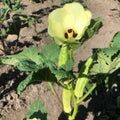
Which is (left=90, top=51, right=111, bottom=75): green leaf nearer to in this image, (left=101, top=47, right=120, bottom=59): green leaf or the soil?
(left=101, top=47, right=120, bottom=59): green leaf

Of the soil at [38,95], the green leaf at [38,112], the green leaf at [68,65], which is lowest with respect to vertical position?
the soil at [38,95]

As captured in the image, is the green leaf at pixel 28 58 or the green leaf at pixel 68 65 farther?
the green leaf at pixel 28 58

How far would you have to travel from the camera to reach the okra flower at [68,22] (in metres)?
1.85

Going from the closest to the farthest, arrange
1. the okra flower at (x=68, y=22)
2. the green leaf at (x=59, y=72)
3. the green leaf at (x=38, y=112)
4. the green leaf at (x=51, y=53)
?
1. the green leaf at (x=59, y=72)
2. the okra flower at (x=68, y=22)
3. the green leaf at (x=51, y=53)
4. the green leaf at (x=38, y=112)

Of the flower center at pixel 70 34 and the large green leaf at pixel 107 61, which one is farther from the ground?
the flower center at pixel 70 34

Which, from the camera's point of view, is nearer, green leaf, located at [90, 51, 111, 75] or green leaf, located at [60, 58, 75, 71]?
green leaf, located at [60, 58, 75, 71]

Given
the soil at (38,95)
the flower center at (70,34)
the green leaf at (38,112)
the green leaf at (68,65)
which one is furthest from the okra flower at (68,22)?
the soil at (38,95)

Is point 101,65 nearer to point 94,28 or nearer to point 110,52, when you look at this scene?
point 110,52

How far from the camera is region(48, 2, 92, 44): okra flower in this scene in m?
1.85

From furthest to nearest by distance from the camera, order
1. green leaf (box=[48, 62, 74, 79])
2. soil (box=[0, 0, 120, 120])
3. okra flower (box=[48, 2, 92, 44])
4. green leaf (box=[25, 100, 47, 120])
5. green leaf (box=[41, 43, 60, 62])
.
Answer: soil (box=[0, 0, 120, 120]), green leaf (box=[25, 100, 47, 120]), green leaf (box=[41, 43, 60, 62]), okra flower (box=[48, 2, 92, 44]), green leaf (box=[48, 62, 74, 79])

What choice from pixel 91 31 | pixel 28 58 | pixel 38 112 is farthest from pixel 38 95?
pixel 91 31

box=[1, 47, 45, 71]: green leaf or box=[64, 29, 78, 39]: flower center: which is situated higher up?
box=[64, 29, 78, 39]: flower center

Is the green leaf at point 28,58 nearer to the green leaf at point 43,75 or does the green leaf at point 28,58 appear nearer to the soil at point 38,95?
the green leaf at point 43,75

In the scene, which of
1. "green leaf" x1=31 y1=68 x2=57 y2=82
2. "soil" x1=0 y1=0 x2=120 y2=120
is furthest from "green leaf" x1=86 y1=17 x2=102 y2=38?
"soil" x1=0 y1=0 x2=120 y2=120
